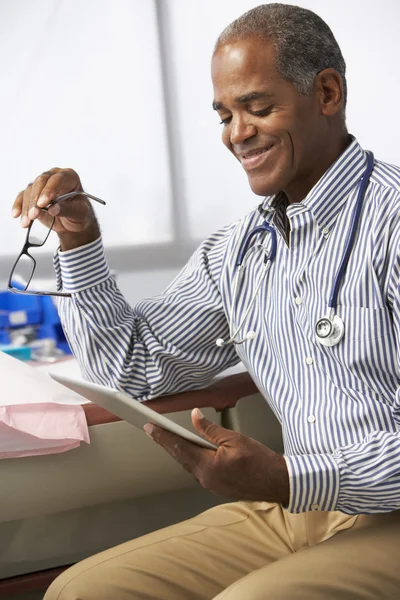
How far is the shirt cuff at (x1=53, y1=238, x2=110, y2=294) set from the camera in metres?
1.54

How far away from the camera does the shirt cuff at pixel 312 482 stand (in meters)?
1.16

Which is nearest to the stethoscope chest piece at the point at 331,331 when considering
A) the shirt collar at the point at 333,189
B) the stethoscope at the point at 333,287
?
the stethoscope at the point at 333,287

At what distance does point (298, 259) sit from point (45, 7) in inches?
60.2

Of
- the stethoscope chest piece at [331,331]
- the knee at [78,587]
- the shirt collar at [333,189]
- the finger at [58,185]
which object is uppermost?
the finger at [58,185]

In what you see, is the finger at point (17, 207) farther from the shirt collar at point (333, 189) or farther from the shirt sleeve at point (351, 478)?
the shirt sleeve at point (351, 478)

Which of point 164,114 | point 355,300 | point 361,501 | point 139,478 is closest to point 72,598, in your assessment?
point 139,478

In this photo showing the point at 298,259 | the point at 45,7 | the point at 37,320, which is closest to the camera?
the point at 298,259

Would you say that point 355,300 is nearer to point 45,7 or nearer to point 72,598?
point 72,598

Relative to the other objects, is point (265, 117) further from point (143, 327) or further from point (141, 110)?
point (141, 110)

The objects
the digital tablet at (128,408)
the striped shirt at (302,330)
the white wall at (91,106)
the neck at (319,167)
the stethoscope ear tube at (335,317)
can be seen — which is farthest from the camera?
the white wall at (91,106)

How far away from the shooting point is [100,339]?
156 cm

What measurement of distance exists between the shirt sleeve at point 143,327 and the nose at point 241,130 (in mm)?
269

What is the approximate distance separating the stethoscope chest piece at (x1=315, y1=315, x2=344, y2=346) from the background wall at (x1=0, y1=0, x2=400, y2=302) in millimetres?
1459

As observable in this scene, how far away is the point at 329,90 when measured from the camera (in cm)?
137
